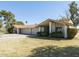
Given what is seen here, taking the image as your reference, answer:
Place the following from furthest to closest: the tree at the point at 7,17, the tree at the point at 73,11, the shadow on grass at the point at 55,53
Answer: the tree at the point at 7,17, the tree at the point at 73,11, the shadow on grass at the point at 55,53

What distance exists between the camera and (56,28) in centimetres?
2803

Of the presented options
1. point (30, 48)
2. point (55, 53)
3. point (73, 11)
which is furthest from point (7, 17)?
point (55, 53)

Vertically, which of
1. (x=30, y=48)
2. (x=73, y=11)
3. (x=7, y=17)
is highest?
(x=73, y=11)

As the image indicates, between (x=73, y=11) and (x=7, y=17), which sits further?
(x=7, y=17)

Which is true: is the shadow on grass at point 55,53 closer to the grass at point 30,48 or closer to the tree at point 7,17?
the grass at point 30,48

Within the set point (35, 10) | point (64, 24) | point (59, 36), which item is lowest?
point (59, 36)

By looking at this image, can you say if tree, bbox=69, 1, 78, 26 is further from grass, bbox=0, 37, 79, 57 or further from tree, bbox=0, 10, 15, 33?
grass, bbox=0, 37, 79, 57

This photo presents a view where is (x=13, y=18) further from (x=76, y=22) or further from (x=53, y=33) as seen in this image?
(x=53, y=33)

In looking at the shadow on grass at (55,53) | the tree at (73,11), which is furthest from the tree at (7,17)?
the shadow on grass at (55,53)

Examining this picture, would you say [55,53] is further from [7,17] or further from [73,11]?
[7,17]

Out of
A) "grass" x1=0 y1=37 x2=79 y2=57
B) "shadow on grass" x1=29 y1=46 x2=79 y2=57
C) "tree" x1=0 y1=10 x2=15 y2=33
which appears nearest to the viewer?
"shadow on grass" x1=29 y1=46 x2=79 y2=57

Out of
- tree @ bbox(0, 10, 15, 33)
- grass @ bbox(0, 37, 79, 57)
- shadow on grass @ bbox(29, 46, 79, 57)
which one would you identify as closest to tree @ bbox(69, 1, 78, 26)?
tree @ bbox(0, 10, 15, 33)

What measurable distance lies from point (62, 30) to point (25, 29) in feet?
53.6

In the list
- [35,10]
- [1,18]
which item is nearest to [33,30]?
[1,18]
